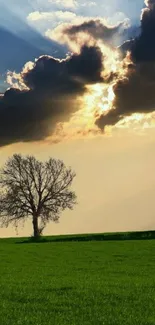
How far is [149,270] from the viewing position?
30531 millimetres

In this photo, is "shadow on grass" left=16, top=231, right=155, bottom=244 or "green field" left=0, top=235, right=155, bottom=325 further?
"shadow on grass" left=16, top=231, right=155, bottom=244

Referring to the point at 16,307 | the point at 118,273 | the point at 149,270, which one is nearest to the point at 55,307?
the point at 16,307

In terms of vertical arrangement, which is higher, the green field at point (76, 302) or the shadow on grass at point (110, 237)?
the shadow on grass at point (110, 237)

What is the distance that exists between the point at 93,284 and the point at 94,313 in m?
6.58

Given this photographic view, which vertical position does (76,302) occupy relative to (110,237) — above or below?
below

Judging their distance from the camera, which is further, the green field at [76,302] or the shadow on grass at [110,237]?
the shadow on grass at [110,237]

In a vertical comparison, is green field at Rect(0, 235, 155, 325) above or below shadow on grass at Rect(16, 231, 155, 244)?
below

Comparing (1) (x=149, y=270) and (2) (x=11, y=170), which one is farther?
A: (2) (x=11, y=170)

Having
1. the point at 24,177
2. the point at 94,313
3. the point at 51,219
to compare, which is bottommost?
the point at 94,313

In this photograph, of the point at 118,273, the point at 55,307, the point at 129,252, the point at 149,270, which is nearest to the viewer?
the point at 55,307

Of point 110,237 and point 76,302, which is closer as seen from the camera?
point 76,302

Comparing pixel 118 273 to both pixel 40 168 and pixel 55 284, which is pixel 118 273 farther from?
pixel 40 168

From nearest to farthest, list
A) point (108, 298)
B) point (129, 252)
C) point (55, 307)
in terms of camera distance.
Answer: point (55, 307) < point (108, 298) < point (129, 252)

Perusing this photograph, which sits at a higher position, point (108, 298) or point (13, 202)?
point (13, 202)
